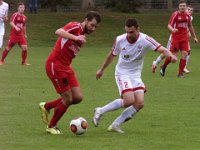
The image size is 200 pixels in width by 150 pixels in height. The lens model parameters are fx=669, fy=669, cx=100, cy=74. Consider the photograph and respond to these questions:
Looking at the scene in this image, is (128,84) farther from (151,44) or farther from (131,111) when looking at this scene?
(151,44)

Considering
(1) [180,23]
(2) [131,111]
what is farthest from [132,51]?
(1) [180,23]

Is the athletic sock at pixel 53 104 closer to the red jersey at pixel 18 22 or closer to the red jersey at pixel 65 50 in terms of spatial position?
the red jersey at pixel 65 50

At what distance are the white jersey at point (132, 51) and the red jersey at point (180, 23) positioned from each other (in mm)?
8722

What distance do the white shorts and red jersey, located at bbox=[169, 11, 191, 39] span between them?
8848 mm

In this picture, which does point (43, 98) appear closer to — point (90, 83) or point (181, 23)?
point (90, 83)

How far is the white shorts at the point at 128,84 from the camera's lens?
991 cm

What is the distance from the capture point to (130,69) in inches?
400

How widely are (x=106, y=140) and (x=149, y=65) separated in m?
13.5

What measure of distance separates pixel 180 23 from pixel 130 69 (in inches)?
357

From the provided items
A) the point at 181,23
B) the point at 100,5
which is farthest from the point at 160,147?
the point at 100,5

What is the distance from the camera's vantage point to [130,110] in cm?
985

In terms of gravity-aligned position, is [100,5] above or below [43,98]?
below

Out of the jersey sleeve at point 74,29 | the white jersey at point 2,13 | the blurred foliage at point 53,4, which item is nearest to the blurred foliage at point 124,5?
the blurred foliage at point 53,4

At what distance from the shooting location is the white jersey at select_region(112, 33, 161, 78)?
995cm
